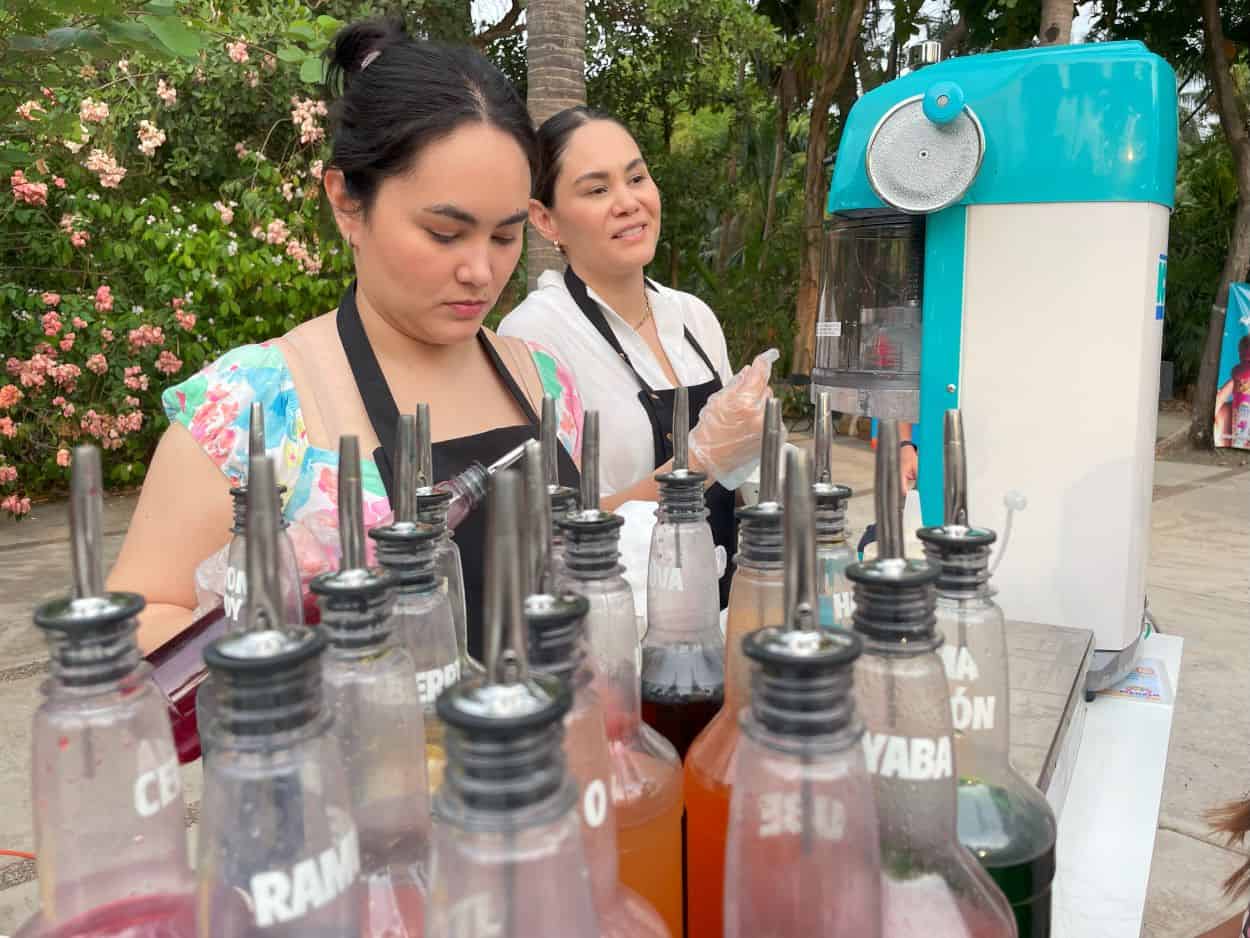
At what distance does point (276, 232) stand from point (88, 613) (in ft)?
20.4

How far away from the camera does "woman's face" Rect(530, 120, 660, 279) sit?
87.1 inches

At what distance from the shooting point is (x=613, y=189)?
2.22 metres

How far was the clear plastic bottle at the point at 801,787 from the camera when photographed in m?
0.48

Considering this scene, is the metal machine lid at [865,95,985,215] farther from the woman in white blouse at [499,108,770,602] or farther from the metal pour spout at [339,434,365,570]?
the metal pour spout at [339,434,365,570]

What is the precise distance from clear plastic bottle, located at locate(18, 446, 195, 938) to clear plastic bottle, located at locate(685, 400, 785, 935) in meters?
0.32

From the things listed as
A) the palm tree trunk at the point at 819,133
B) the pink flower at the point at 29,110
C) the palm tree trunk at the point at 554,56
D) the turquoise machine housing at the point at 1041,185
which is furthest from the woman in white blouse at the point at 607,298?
the palm tree trunk at the point at 819,133

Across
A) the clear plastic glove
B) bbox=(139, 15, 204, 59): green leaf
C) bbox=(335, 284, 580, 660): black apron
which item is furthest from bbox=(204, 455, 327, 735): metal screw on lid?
bbox=(139, 15, 204, 59): green leaf

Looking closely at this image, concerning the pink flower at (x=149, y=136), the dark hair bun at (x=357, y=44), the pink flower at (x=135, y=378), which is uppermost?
the pink flower at (x=149, y=136)

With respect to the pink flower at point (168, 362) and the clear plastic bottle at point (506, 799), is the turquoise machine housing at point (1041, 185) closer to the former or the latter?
the clear plastic bottle at point (506, 799)

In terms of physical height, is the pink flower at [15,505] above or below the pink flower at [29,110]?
below

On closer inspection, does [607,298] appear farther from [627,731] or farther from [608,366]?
[627,731]

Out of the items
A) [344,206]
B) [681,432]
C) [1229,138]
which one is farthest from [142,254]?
[1229,138]

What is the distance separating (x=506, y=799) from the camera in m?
0.42

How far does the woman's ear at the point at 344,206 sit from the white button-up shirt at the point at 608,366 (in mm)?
680
